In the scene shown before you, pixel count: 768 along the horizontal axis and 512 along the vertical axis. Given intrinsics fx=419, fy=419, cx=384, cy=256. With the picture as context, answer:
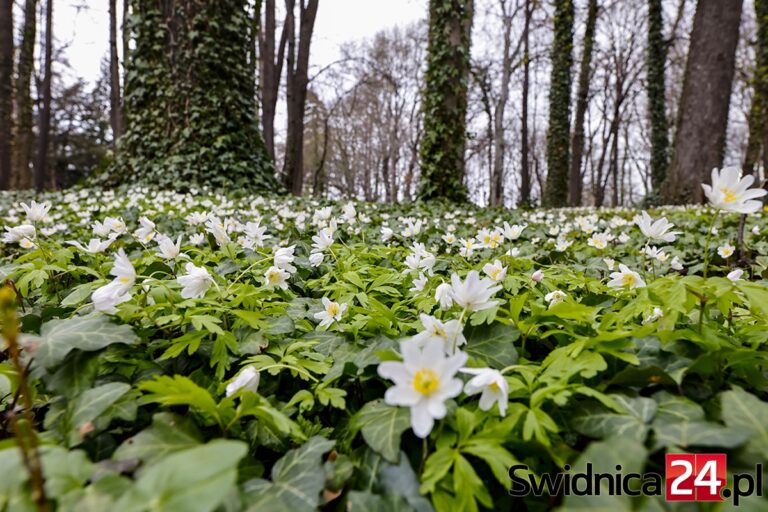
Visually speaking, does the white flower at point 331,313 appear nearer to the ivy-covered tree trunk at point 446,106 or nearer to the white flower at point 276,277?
the white flower at point 276,277

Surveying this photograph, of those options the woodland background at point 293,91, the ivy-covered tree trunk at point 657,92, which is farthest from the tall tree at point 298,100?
the ivy-covered tree trunk at point 657,92

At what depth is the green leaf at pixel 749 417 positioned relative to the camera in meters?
0.87

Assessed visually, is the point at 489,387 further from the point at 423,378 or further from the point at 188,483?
the point at 188,483

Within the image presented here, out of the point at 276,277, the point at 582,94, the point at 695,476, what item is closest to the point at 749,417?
the point at 695,476

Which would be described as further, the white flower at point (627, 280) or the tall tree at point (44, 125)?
the tall tree at point (44, 125)

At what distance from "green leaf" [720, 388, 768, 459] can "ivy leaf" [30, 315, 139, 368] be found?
1.54m

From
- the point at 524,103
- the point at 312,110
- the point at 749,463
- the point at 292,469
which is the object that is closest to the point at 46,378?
the point at 292,469

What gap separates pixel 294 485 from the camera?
3.18 ft

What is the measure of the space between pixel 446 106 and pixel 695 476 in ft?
32.5

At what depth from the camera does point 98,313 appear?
1392 millimetres

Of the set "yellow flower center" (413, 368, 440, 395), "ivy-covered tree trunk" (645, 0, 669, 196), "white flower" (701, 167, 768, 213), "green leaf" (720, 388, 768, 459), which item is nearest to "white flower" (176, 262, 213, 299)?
"yellow flower center" (413, 368, 440, 395)

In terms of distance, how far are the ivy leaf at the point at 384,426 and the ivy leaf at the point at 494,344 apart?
361 millimetres

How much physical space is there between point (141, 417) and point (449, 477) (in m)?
0.89

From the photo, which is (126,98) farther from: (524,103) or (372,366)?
(524,103)
